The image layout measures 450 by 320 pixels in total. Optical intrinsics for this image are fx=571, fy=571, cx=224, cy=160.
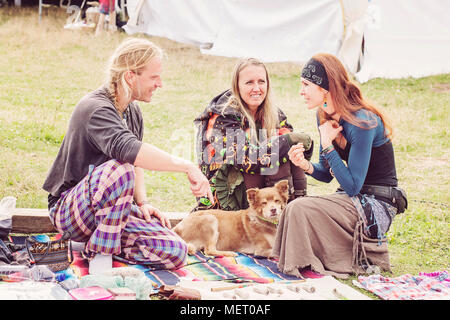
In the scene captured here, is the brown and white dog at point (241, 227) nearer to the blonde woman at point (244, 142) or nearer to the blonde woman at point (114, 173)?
the blonde woman at point (244, 142)

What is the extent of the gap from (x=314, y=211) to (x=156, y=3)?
12081 mm

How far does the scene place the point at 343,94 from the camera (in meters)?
4.09

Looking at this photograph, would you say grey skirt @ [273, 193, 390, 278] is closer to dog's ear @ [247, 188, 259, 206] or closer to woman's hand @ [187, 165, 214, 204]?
dog's ear @ [247, 188, 259, 206]

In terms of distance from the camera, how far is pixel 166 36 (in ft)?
49.0

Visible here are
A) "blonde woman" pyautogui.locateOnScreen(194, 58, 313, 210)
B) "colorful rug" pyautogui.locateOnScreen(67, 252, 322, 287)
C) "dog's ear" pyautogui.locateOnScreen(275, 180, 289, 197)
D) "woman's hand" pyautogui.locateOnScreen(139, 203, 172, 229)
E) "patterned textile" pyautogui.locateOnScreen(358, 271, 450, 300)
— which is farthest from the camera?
"blonde woman" pyautogui.locateOnScreen(194, 58, 313, 210)

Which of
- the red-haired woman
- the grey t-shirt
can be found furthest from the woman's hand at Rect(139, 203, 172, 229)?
the red-haired woman

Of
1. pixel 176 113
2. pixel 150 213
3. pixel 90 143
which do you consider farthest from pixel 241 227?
pixel 176 113

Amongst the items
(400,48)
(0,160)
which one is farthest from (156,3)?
(0,160)

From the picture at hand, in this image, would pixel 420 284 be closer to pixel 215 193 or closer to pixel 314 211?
pixel 314 211

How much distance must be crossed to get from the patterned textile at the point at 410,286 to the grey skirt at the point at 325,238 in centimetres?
21

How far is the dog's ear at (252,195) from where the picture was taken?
4576 millimetres

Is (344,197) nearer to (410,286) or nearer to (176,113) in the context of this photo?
(410,286)

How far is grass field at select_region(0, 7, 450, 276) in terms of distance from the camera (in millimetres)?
5633

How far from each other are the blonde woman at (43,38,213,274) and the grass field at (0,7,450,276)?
1.67 metres
